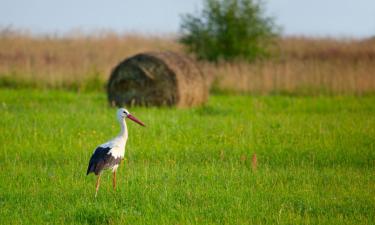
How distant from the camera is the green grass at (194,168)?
8.41 m

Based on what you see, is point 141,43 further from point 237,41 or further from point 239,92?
point 239,92

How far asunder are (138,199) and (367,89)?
1643 cm

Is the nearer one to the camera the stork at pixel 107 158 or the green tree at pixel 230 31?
the stork at pixel 107 158

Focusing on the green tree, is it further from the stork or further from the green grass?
the stork

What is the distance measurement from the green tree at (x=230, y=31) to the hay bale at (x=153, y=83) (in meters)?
11.0

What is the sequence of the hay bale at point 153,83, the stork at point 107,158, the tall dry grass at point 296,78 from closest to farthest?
the stork at point 107,158 < the hay bale at point 153,83 < the tall dry grass at point 296,78

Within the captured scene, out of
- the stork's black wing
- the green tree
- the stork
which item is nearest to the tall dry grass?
the green tree

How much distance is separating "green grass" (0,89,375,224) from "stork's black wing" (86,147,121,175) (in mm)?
334

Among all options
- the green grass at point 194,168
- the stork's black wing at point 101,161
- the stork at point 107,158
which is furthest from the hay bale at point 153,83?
the stork's black wing at point 101,161

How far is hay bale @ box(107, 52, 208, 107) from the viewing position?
19.6 m

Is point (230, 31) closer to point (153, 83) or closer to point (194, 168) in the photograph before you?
point (153, 83)

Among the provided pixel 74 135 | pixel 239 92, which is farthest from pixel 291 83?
pixel 74 135

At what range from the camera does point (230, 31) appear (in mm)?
31000

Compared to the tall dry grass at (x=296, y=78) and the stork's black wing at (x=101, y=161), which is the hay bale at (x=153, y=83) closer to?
the tall dry grass at (x=296, y=78)
